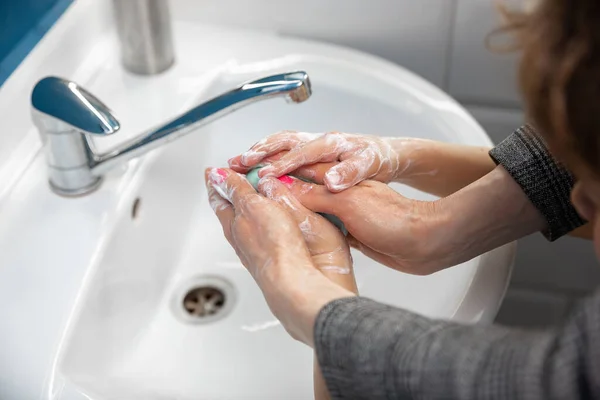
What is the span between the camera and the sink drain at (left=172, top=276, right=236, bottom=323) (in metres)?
0.81

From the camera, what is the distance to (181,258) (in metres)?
0.86

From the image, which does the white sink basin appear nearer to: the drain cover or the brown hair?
the drain cover

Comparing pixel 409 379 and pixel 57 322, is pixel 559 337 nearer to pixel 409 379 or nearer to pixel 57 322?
pixel 409 379

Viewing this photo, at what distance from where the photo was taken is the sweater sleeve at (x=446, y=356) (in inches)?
16.2

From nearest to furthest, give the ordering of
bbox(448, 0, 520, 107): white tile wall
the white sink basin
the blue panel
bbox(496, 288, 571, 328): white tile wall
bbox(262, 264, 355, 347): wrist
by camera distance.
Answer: bbox(262, 264, 355, 347): wrist → the white sink basin → the blue panel → bbox(448, 0, 520, 107): white tile wall → bbox(496, 288, 571, 328): white tile wall

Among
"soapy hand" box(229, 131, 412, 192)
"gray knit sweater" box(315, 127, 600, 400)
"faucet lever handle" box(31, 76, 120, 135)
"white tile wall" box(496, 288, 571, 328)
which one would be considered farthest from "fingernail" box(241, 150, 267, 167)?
"white tile wall" box(496, 288, 571, 328)

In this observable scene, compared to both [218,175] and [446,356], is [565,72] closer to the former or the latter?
[446,356]

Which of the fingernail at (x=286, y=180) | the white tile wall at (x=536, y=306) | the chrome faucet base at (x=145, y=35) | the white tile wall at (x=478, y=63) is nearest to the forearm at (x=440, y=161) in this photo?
the fingernail at (x=286, y=180)

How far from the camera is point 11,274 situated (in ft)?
2.16

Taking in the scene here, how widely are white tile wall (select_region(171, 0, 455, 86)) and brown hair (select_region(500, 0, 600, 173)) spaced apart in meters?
0.50

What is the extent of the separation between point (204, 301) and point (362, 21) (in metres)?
0.38

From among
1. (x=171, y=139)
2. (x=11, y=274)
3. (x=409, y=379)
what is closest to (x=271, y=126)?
(x=171, y=139)

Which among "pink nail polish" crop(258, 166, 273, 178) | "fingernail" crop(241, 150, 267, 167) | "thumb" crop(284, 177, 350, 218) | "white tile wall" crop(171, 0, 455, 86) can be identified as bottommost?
"thumb" crop(284, 177, 350, 218)

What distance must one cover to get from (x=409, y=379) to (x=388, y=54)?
58cm
